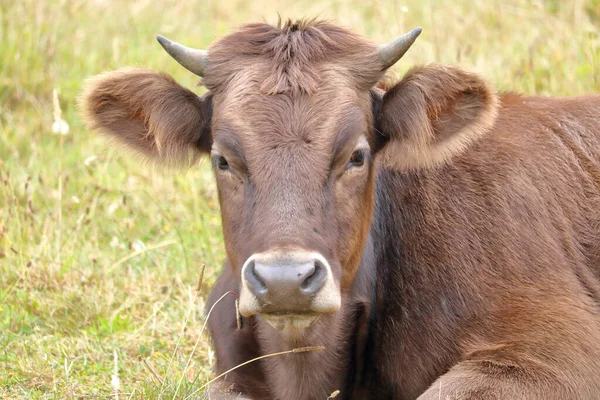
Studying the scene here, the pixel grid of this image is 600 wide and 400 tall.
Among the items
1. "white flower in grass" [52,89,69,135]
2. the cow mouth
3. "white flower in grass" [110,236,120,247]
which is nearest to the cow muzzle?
the cow mouth

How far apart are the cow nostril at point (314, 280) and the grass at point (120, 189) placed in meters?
1.18

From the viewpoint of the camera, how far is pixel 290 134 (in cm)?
538

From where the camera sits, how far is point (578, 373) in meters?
5.72

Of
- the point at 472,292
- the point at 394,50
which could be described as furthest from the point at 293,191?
the point at 472,292

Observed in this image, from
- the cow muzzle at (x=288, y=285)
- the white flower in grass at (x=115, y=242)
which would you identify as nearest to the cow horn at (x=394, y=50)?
the cow muzzle at (x=288, y=285)

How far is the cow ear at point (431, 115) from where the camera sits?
5.91 metres

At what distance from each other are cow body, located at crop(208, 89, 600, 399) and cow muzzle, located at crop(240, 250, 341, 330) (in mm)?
926

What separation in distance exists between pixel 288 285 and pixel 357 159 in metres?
1.02

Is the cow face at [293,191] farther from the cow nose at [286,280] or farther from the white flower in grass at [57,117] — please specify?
the white flower in grass at [57,117]

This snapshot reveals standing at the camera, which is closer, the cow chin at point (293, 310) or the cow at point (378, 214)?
the cow chin at point (293, 310)

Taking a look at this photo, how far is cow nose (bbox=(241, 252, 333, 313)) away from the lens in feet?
16.0

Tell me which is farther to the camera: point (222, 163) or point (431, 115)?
point (431, 115)

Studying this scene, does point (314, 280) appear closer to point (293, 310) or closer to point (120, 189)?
point (293, 310)

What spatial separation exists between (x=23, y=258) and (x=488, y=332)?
3755 millimetres
